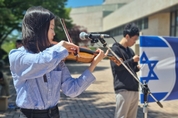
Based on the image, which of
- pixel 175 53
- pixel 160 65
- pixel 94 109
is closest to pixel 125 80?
pixel 160 65

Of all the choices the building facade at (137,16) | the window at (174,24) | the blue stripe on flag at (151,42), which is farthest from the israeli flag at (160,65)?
the window at (174,24)

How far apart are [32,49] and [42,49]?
0.07 m

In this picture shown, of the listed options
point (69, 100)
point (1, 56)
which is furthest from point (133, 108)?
point (1, 56)

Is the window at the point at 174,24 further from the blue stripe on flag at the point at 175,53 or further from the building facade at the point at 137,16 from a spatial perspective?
the blue stripe on flag at the point at 175,53

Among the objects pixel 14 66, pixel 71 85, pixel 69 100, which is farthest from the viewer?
pixel 69 100

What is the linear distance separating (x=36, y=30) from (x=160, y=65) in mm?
3503

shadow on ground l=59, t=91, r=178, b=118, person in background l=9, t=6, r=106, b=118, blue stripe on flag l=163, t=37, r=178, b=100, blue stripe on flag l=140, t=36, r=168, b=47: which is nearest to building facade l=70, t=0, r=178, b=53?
blue stripe on flag l=163, t=37, r=178, b=100

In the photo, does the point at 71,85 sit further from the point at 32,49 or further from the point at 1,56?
the point at 1,56

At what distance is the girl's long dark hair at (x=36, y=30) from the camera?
5.12ft

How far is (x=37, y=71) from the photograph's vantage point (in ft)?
4.85

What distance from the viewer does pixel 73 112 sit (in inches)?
223

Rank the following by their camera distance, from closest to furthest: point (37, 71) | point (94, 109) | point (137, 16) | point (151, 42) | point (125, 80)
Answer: point (37, 71), point (125, 80), point (151, 42), point (94, 109), point (137, 16)

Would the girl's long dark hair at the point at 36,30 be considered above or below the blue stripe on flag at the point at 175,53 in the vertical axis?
above

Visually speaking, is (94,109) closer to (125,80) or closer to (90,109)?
(90,109)
